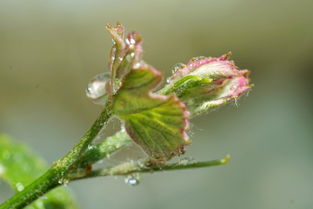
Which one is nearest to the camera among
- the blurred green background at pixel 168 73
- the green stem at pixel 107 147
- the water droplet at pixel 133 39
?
the water droplet at pixel 133 39

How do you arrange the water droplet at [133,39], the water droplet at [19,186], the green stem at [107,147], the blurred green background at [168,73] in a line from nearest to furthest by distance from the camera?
1. the water droplet at [133,39]
2. the green stem at [107,147]
3. the water droplet at [19,186]
4. the blurred green background at [168,73]

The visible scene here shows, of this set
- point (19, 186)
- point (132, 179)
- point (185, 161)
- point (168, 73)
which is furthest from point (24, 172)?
point (168, 73)

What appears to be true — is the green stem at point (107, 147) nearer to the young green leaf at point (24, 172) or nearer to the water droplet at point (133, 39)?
the water droplet at point (133, 39)

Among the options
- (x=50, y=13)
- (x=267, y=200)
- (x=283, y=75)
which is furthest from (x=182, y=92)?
(x=50, y=13)

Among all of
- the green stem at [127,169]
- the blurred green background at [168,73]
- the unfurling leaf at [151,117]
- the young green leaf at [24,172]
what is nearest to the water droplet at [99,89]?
the unfurling leaf at [151,117]

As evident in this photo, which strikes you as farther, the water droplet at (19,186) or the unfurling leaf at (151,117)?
the water droplet at (19,186)
